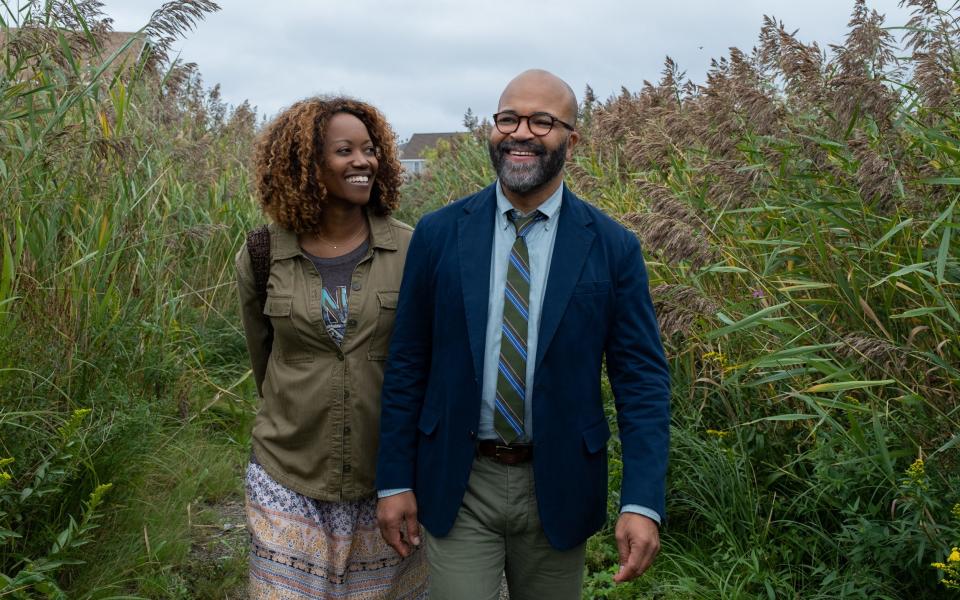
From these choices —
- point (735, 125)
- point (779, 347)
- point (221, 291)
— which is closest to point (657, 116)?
point (735, 125)

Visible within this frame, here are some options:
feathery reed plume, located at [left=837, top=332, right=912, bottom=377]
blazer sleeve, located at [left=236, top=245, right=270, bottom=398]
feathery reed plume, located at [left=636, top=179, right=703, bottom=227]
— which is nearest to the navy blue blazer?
blazer sleeve, located at [left=236, top=245, right=270, bottom=398]

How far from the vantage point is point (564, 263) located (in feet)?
9.77

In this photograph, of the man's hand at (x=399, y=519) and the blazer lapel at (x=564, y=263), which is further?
the man's hand at (x=399, y=519)

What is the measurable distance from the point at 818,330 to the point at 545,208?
1.45 metres

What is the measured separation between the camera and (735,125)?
17.1 feet

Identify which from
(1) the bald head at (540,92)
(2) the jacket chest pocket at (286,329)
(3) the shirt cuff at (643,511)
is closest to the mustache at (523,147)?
(1) the bald head at (540,92)

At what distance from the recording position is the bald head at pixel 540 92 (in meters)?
2.99

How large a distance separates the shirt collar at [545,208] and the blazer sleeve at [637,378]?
22cm

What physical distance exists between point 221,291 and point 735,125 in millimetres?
4357

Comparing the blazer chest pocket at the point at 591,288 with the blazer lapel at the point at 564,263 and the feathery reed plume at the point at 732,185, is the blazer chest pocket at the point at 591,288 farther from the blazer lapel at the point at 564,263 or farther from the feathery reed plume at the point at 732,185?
the feathery reed plume at the point at 732,185

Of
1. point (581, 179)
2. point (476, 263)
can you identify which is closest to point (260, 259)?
point (476, 263)

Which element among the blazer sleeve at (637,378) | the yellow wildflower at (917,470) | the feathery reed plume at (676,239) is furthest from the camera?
the feathery reed plume at (676,239)

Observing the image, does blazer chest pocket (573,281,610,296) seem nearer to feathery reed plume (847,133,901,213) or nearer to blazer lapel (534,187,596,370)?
blazer lapel (534,187,596,370)

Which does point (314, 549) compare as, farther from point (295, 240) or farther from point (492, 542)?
point (295, 240)
